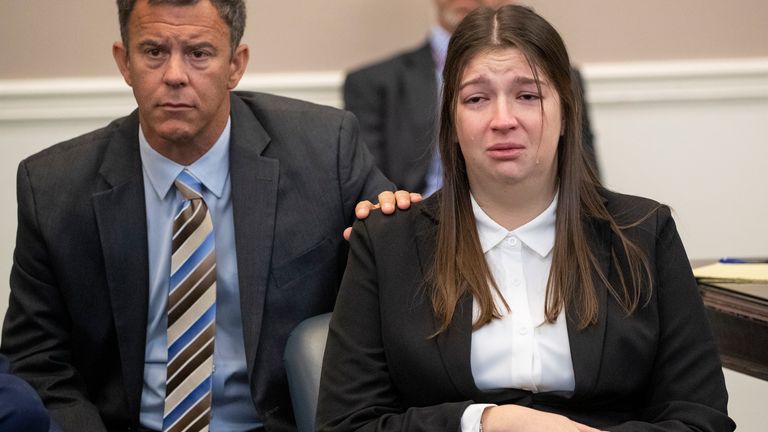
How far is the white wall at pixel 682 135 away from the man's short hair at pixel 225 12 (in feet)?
5.36

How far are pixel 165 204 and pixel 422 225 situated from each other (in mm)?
672

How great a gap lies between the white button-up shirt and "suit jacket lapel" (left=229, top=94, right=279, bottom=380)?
60 centimetres

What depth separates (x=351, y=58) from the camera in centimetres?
451

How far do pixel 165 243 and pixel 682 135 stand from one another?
2.53m

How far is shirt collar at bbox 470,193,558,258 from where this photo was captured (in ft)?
7.32

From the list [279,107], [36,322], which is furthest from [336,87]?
[36,322]

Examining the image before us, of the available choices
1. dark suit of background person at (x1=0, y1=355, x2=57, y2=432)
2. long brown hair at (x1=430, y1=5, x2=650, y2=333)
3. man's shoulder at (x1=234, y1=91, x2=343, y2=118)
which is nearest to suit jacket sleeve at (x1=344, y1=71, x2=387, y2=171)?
man's shoulder at (x1=234, y1=91, x2=343, y2=118)

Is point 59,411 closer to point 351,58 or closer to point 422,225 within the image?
point 422,225

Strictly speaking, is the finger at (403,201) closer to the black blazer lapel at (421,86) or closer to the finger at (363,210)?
the finger at (363,210)

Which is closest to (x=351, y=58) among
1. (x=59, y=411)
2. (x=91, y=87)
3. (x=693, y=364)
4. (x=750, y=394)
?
(x=91, y=87)

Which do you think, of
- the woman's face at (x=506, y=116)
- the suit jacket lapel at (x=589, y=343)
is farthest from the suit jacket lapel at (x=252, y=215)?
the suit jacket lapel at (x=589, y=343)

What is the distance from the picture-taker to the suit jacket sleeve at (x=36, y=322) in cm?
256

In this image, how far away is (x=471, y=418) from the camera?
2066 millimetres

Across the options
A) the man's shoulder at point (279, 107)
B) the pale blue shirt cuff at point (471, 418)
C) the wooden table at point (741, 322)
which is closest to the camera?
the pale blue shirt cuff at point (471, 418)
